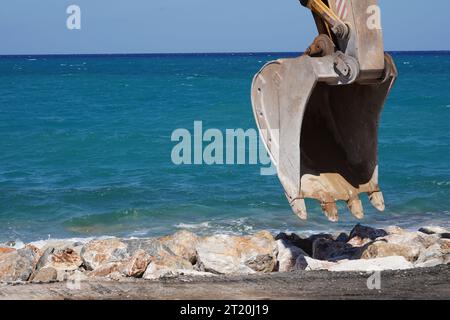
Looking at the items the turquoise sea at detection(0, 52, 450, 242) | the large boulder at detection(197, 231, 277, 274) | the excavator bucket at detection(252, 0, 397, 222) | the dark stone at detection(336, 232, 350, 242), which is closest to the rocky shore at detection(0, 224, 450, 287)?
the large boulder at detection(197, 231, 277, 274)

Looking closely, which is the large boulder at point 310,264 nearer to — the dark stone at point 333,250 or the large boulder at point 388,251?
the large boulder at point 388,251

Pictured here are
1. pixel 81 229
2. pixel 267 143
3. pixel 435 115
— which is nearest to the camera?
pixel 267 143

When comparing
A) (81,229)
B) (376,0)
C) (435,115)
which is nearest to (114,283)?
(376,0)

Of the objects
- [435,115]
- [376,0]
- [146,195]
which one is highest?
[376,0]

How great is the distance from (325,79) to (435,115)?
70.0ft

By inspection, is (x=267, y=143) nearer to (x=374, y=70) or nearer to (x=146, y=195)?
(x=374, y=70)

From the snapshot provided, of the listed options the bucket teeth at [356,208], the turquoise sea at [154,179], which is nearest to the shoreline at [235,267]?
the bucket teeth at [356,208]

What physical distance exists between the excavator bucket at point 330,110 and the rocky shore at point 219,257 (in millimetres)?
556

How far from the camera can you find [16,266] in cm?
700

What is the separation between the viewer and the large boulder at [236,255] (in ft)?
22.5

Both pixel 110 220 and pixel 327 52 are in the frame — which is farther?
pixel 110 220

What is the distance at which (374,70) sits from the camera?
18.9ft

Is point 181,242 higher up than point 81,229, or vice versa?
point 181,242

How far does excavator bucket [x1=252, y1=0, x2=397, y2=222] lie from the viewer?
5.79m
